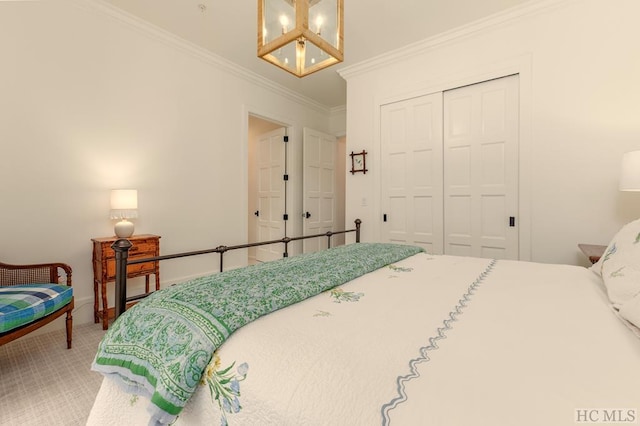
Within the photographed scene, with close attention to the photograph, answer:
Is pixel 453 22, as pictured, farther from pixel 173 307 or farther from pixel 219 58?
pixel 173 307

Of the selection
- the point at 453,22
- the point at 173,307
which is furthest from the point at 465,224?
the point at 173,307

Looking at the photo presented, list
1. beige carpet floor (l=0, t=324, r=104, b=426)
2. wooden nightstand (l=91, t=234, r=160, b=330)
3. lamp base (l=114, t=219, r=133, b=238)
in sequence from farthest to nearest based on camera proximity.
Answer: lamp base (l=114, t=219, r=133, b=238) → wooden nightstand (l=91, t=234, r=160, b=330) → beige carpet floor (l=0, t=324, r=104, b=426)

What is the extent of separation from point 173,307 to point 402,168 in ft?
10.00

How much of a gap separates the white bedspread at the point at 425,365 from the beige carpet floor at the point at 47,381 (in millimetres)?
879

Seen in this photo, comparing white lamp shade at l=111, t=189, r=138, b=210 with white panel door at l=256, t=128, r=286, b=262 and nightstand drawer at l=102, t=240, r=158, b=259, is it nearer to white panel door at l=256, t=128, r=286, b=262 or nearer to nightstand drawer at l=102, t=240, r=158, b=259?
nightstand drawer at l=102, t=240, r=158, b=259

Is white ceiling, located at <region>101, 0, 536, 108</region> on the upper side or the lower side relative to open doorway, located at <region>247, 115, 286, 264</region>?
upper

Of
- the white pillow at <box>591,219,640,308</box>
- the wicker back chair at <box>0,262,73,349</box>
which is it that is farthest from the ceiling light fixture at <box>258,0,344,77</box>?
the wicker back chair at <box>0,262,73,349</box>

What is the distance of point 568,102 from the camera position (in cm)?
251

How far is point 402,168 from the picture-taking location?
342 cm

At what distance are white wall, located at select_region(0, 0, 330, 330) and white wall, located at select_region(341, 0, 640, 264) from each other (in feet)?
9.50

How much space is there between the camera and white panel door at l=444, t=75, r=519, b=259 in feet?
9.13

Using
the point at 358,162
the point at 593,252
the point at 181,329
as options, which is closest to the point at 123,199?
the point at 181,329

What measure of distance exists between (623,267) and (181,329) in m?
1.54

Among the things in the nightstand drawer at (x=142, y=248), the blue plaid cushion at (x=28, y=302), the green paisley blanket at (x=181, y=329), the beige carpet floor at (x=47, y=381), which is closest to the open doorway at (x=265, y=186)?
the nightstand drawer at (x=142, y=248)
